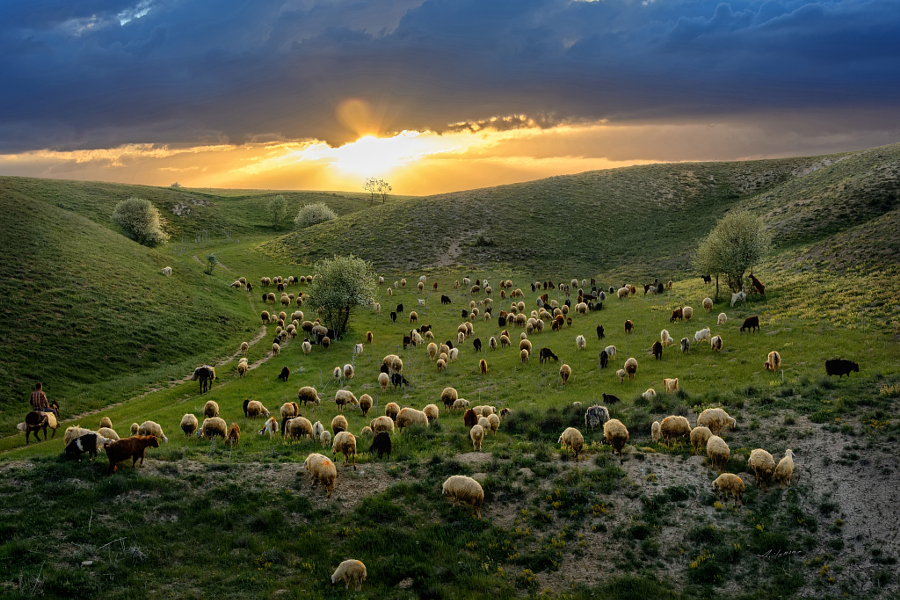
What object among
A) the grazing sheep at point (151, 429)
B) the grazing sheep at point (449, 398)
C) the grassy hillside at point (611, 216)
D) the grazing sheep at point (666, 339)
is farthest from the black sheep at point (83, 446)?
the grassy hillside at point (611, 216)

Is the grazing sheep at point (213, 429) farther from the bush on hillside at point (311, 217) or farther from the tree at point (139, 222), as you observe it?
the bush on hillside at point (311, 217)

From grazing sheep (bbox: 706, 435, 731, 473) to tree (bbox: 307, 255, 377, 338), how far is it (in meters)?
35.2

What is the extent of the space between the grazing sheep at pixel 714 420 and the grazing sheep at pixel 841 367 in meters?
7.81

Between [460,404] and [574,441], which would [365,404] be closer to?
[460,404]

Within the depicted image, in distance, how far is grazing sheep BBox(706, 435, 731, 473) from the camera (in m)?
15.7

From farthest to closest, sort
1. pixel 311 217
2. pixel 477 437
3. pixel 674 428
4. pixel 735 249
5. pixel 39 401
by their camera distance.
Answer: pixel 311 217, pixel 735 249, pixel 39 401, pixel 477 437, pixel 674 428

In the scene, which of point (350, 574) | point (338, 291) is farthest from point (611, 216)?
point (350, 574)

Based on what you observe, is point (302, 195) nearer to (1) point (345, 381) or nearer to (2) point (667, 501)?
(1) point (345, 381)

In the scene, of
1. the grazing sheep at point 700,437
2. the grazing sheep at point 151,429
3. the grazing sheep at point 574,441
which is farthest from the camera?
the grazing sheep at point 151,429

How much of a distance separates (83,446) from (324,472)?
302 inches

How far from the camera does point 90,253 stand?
5162 centimetres

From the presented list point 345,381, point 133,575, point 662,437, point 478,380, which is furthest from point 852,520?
point 345,381

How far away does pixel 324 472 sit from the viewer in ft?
50.7

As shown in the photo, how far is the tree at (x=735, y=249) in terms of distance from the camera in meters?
41.9
